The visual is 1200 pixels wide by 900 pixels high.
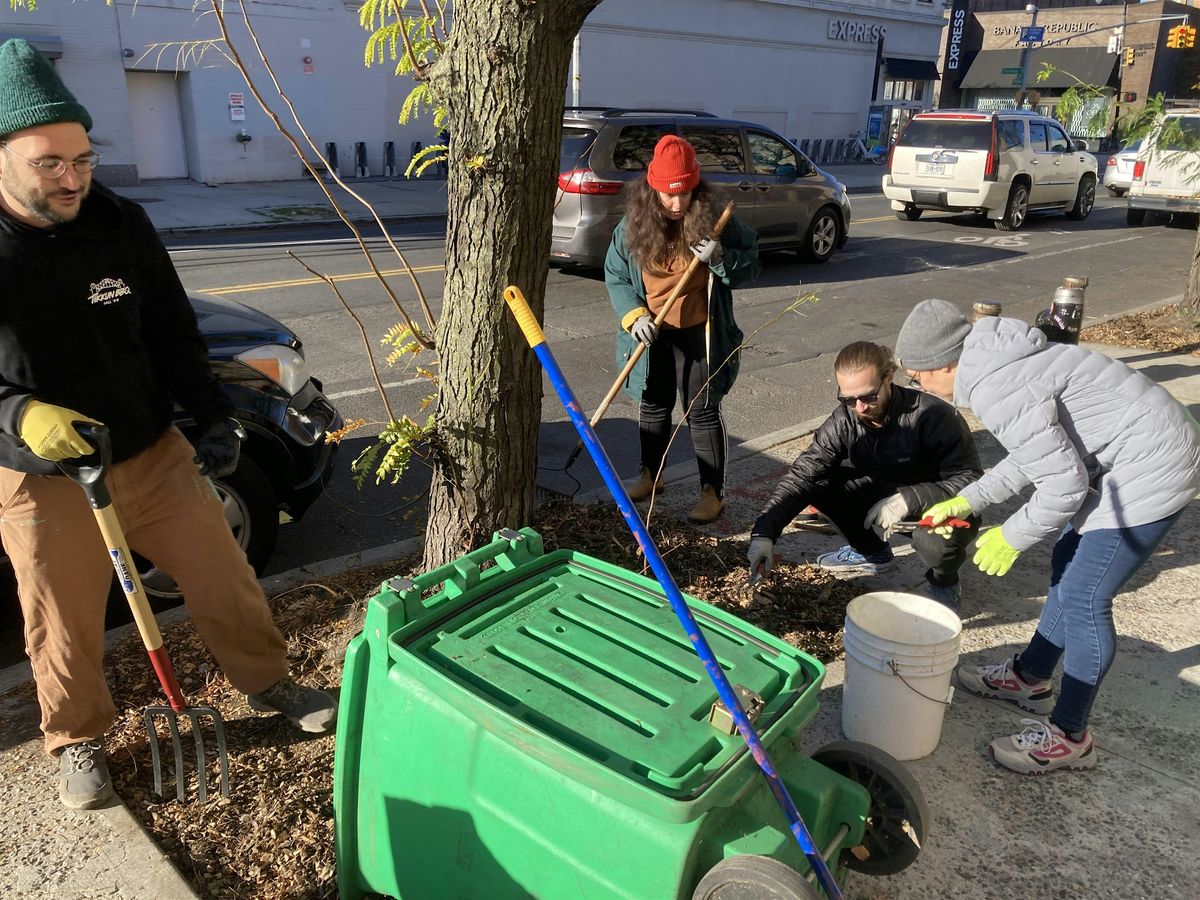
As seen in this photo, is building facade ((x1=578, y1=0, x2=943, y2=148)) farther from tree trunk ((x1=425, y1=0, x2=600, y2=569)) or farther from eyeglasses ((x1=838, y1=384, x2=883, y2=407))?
tree trunk ((x1=425, y1=0, x2=600, y2=569))

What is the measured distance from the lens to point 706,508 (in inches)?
181

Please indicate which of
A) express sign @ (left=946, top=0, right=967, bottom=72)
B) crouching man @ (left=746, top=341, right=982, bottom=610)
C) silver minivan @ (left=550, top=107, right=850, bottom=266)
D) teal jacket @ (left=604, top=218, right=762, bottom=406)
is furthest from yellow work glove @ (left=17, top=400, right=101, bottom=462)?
express sign @ (left=946, top=0, right=967, bottom=72)

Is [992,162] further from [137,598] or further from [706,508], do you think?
[137,598]

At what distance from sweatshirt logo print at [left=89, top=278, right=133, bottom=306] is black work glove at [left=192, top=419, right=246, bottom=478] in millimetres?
487

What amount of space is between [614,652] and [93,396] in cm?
162

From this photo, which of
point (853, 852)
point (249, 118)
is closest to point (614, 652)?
point (853, 852)

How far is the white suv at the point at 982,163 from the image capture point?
1573 cm

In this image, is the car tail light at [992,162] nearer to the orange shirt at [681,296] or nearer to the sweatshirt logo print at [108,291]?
the orange shirt at [681,296]

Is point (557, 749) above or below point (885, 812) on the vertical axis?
above

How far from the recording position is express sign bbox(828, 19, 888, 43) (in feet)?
116

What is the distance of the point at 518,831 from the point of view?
1862 millimetres

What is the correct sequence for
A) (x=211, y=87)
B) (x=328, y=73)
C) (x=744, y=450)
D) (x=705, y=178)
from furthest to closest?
1. (x=328, y=73)
2. (x=211, y=87)
3. (x=705, y=178)
4. (x=744, y=450)

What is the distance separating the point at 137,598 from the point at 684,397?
2.70 metres

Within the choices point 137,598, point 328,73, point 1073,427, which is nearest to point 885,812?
point 1073,427
